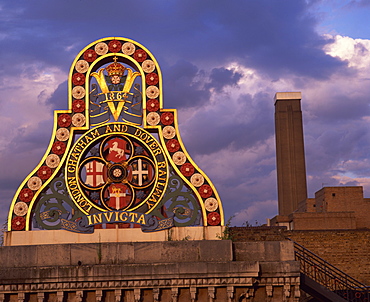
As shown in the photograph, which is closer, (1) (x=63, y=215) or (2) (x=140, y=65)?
(1) (x=63, y=215)

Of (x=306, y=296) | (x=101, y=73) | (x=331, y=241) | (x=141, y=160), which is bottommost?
(x=306, y=296)

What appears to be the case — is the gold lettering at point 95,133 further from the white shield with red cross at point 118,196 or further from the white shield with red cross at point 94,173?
the white shield with red cross at point 118,196

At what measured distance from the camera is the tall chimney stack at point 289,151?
477 ft

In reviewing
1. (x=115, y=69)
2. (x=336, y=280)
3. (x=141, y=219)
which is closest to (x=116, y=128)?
(x=115, y=69)

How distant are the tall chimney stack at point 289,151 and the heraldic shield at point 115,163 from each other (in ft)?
401

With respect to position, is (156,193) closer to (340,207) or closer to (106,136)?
(106,136)

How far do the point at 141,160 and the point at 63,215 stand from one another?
3.68m

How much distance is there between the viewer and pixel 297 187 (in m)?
145

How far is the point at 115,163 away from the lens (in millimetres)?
24438

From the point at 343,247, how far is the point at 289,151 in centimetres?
10947

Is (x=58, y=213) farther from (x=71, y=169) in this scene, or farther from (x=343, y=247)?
(x=343, y=247)

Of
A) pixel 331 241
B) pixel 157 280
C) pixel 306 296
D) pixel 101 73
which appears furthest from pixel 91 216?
pixel 331 241

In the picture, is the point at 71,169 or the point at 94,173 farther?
the point at 94,173

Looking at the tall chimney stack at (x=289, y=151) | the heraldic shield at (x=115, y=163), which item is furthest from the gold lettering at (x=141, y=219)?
the tall chimney stack at (x=289, y=151)
